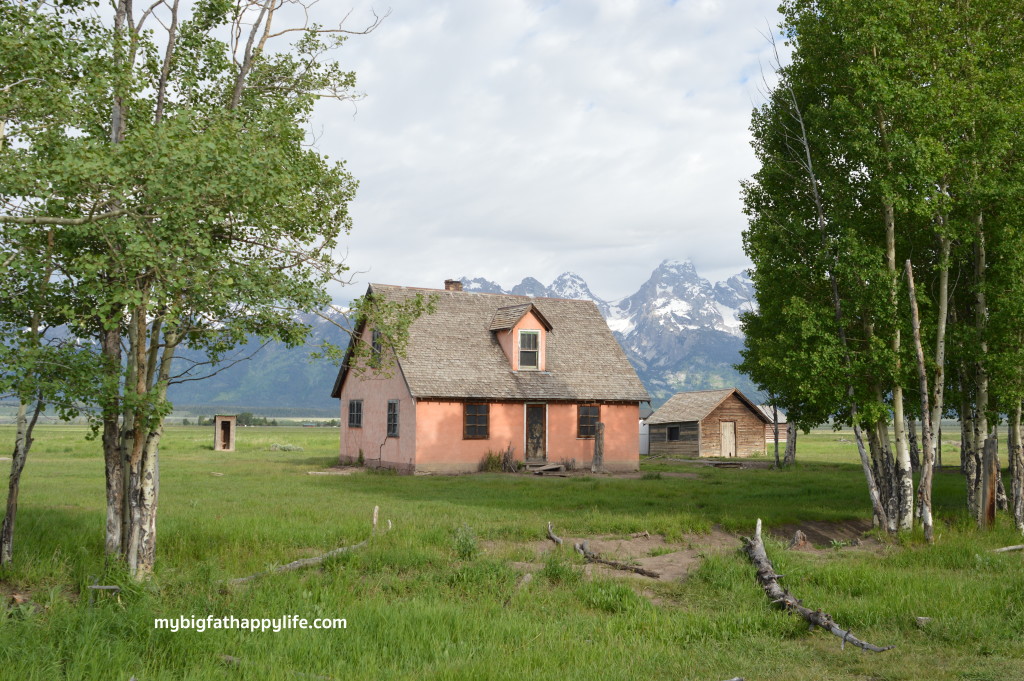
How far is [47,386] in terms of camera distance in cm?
912

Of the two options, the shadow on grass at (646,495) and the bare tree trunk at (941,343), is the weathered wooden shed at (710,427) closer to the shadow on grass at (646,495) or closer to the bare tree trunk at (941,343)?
the shadow on grass at (646,495)

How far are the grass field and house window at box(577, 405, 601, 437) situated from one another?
1677 cm

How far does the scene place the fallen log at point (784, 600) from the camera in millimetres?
8586

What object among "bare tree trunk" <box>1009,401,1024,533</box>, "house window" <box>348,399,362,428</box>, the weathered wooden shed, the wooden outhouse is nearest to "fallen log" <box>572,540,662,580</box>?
"bare tree trunk" <box>1009,401,1024,533</box>

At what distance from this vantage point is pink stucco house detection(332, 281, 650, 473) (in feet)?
104

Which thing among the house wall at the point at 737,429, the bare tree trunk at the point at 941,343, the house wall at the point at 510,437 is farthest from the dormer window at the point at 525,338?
the bare tree trunk at the point at 941,343

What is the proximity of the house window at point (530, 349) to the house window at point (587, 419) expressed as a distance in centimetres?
278

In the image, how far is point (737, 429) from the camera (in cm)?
5125

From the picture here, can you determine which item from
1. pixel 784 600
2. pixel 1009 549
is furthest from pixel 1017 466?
pixel 784 600

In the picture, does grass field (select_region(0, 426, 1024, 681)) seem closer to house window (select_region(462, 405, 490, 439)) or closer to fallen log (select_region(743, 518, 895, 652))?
fallen log (select_region(743, 518, 895, 652))

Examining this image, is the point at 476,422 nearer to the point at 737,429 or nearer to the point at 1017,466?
the point at 1017,466

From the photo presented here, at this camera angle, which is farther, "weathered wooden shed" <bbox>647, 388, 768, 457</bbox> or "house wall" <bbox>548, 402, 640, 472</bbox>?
"weathered wooden shed" <bbox>647, 388, 768, 457</bbox>

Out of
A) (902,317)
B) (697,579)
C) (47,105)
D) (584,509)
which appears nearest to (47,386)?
(47,105)

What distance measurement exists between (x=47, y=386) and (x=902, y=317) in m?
15.0
